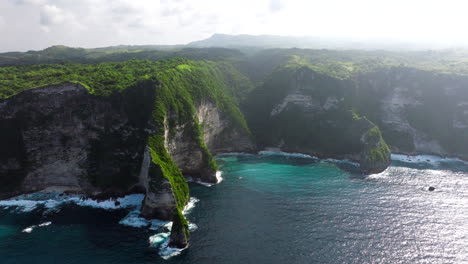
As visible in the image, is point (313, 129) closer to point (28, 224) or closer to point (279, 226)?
point (279, 226)

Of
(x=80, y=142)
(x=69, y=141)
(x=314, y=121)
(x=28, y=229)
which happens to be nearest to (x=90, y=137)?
(x=80, y=142)

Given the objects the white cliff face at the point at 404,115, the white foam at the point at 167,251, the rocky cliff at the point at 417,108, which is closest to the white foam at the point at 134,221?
the white foam at the point at 167,251

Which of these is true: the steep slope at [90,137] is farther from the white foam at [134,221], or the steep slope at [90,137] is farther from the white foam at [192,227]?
the white foam at [192,227]

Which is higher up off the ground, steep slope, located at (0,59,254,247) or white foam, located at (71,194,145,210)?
steep slope, located at (0,59,254,247)

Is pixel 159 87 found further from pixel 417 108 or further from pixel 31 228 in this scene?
pixel 417 108

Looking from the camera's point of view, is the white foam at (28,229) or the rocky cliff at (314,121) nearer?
the white foam at (28,229)

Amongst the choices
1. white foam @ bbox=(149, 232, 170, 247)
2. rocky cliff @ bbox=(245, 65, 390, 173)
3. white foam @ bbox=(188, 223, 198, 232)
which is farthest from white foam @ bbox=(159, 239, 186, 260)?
rocky cliff @ bbox=(245, 65, 390, 173)

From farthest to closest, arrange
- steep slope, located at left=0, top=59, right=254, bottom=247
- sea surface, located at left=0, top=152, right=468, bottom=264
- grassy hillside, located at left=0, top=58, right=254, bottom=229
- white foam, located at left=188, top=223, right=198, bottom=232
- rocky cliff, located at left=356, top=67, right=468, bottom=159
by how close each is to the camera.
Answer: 1. rocky cliff, located at left=356, top=67, right=468, bottom=159
2. steep slope, located at left=0, top=59, right=254, bottom=247
3. grassy hillside, located at left=0, top=58, right=254, bottom=229
4. white foam, located at left=188, top=223, right=198, bottom=232
5. sea surface, located at left=0, top=152, right=468, bottom=264

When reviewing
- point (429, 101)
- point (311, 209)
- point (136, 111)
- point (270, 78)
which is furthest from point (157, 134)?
point (429, 101)

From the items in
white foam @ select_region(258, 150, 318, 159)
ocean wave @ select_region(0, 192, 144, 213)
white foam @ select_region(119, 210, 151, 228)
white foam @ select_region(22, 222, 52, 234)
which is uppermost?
ocean wave @ select_region(0, 192, 144, 213)

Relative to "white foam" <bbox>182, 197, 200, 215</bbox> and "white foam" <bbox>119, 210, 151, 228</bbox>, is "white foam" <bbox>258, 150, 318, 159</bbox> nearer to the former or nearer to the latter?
"white foam" <bbox>182, 197, 200, 215</bbox>
